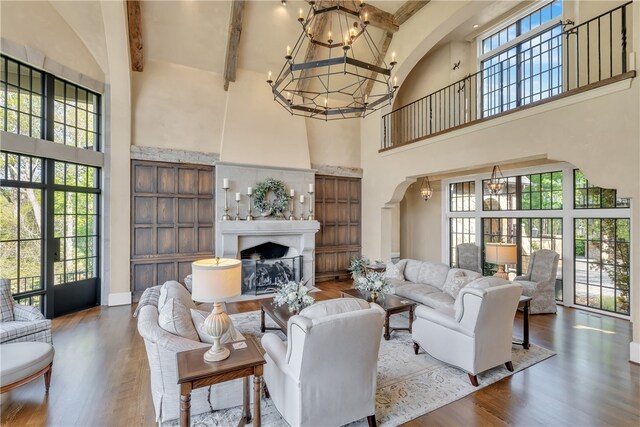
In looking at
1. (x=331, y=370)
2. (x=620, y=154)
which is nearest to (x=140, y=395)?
(x=331, y=370)

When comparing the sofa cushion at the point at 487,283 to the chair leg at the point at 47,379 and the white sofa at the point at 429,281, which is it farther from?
the chair leg at the point at 47,379

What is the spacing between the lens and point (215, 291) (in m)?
2.31

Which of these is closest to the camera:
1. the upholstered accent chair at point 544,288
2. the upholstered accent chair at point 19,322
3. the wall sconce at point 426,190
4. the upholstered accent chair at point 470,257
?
the upholstered accent chair at point 19,322

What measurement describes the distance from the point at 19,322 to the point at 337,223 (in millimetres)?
6266

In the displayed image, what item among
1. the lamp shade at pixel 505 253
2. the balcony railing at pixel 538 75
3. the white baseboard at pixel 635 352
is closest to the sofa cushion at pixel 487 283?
the lamp shade at pixel 505 253

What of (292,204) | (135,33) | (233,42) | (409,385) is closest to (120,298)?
(292,204)

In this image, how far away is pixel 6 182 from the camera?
14.0 feet

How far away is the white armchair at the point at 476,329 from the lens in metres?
2.99

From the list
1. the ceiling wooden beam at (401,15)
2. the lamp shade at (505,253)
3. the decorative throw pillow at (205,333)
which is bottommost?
the decorative throw pillow at (205,333)

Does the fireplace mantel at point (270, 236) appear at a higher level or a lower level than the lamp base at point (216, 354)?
higher

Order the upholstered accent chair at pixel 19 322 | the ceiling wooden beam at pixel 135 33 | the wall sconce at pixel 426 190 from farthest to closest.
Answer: the wall sconce at pixel 426 190
the ceiling wooden beam at pixel 135 33
the upholstered accent chair at pixel 19 322

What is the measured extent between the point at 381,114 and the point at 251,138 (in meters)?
3.33

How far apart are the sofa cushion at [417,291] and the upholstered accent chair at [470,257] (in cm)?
219

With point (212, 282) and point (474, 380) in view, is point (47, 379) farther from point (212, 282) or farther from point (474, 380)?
point (474, 380)
